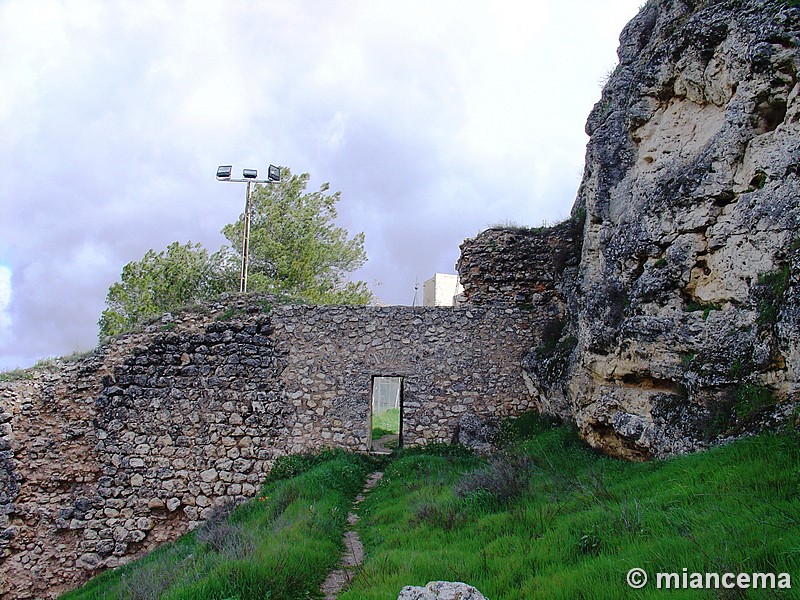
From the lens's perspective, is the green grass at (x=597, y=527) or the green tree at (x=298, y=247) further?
the green tree at (x=298, y=247)

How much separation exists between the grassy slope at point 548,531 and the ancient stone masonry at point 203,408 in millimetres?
3218

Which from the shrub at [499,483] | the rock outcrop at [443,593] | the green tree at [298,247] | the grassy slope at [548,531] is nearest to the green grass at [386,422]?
the green tree at [298,247]

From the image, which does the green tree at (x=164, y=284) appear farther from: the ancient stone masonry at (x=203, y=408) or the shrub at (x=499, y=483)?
the shrub at (x=499, y=483)

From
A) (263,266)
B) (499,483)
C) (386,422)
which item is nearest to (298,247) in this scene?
(263,266)

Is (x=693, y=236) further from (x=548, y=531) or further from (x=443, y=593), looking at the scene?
(x=443, y=593)

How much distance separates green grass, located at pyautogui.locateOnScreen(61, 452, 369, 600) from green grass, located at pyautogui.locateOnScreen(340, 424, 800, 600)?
1.95ft

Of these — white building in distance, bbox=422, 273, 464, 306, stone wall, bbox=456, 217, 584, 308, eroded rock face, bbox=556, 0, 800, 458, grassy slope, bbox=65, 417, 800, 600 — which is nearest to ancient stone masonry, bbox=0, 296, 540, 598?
stone wall, bbox=456, 217, 584, 308

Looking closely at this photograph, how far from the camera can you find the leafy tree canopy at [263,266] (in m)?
21.2

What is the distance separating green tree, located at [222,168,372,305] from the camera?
71.6 ft

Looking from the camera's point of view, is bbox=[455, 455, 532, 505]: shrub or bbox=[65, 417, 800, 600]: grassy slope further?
bbox=[455, 455, 532, 505]: shrub

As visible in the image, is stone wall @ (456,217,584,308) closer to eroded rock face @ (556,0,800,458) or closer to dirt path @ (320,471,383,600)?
eroded rock face @ (556,0,800,458)

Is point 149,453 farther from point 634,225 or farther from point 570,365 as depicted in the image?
point 634,225

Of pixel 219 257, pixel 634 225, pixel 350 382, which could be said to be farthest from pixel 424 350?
pixel 219 257

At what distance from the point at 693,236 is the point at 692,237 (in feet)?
0.06
